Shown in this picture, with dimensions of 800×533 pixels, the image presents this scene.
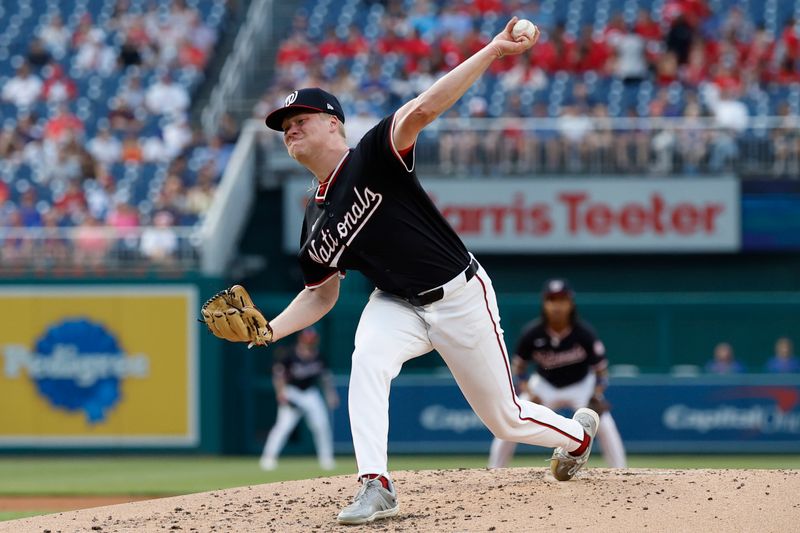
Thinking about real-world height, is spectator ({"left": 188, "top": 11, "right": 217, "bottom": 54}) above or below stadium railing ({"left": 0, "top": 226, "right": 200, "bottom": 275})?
above

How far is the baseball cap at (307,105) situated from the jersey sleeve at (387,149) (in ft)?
0.64

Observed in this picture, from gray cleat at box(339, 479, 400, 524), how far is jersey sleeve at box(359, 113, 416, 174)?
1276 millimetres

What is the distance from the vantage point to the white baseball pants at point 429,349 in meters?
5.50

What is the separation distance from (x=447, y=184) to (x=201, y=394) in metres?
3.88

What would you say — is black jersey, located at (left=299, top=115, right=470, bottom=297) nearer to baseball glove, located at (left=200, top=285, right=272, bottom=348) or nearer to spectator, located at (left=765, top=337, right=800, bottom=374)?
baseball glove, located at (left=200, top=285, right=272, bottom=348)

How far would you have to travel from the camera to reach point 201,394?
1600cm

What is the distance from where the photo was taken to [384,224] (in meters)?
5.47

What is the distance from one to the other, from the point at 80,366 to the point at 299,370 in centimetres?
314

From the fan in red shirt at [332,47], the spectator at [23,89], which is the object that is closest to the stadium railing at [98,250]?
the spectator at [23,89]

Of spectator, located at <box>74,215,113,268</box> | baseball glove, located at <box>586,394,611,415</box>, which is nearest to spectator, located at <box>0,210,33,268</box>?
spectator, located at <box>74,215,113,268</box>

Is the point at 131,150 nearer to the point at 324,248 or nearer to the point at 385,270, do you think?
the point at 324,248

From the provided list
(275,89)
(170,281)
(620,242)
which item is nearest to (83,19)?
(275,89)

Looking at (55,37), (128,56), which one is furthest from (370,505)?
(55,37)

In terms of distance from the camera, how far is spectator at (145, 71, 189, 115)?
18234 mm
